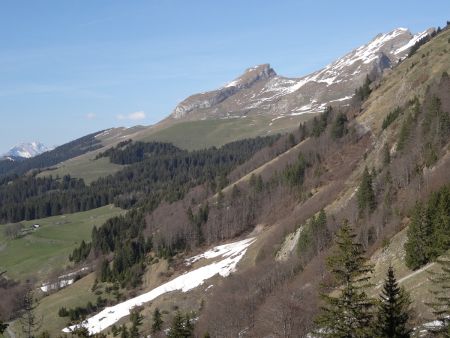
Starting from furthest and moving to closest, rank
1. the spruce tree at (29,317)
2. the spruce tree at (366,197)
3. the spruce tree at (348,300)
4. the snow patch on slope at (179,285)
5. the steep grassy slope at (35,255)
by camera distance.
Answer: the steep grassy slope at (35,255) < the snow patch on slope at (179,285) < the spruce tree at (366,197) < the spruce tree at (29,317) < the spruce tree at (348,300)

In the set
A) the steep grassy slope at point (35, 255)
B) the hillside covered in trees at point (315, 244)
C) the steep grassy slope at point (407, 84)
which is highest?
the steep grassy slope at point (407, 84)

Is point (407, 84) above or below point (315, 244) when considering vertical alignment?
above

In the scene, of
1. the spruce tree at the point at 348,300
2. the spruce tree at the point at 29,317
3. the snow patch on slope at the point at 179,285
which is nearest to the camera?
the spruce tree at the point at 348,300

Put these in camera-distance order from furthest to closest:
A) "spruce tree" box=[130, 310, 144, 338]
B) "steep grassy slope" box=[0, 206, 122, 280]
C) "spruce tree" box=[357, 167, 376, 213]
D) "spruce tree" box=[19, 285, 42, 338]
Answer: "steep grassy slope" box=[0, 206, 122, 280], "spruce tree" box=[357, 167, 376, 213], "spruce tree" box=[130, 310, 144, 338], "spruce tree" box=[19, 285, 42, 338]

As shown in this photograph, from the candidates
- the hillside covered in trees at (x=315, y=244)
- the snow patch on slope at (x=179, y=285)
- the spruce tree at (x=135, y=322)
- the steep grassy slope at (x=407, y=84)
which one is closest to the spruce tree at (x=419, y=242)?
the hillside covered in trees at (x=315, y=244)

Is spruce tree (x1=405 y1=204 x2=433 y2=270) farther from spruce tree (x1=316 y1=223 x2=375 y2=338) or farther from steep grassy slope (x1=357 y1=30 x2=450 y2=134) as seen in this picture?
steep grassy slope (x1=357 y1=30 x2=450 y2=134)

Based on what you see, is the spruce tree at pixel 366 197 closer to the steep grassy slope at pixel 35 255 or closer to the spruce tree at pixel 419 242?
the spruce tree at pixel 419 242

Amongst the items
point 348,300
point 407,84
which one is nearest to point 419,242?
point 348,300

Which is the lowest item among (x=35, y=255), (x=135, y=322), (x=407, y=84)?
(x=35, y=255)

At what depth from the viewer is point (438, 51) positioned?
5157 inches

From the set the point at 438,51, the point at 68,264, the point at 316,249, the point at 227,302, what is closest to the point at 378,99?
the point at 438,51

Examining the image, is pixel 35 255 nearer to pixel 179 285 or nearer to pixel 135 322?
pixel 179 285

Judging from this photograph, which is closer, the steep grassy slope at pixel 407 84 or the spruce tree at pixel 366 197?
the spruce tree at pixel 366 197

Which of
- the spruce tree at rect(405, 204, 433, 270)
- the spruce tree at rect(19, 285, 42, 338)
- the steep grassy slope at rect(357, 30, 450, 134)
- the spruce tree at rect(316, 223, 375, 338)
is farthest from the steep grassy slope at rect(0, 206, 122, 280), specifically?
the spruce tree at rect(316, 223, 375, 338)
